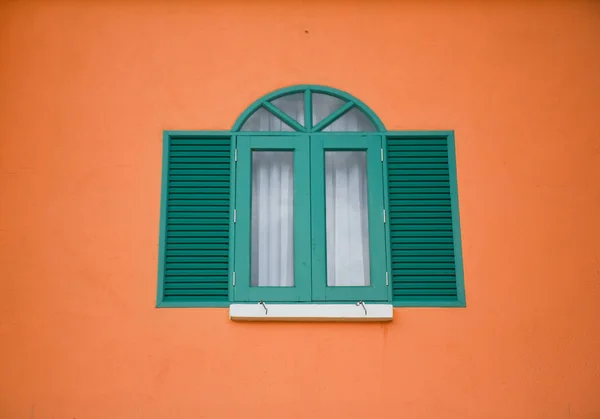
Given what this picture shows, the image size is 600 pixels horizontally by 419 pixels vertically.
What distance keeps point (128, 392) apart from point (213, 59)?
2.48 m

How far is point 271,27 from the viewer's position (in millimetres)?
5629

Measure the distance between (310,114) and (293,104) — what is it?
0.56ft

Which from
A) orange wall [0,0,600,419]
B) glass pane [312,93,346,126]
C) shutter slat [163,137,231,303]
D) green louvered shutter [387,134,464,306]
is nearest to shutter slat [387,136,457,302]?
green louvered shutter [387,134,464,306]

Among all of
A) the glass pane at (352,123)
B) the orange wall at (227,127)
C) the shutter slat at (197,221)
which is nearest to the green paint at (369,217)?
the glass pane at (352,123)

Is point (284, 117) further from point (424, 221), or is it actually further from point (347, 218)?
point (424, 221)

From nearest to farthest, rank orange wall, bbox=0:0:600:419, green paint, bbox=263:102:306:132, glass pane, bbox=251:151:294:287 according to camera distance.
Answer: orange wall, bbox=0:0:600:419 < glass pane, bbox=251:151:294:287 < green paint, bbox=263:102:306:132

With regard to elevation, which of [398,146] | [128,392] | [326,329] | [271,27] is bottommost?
[128,392]

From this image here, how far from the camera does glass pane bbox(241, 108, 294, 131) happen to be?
17.8ft

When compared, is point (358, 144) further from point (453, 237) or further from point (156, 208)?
point (156, 208)

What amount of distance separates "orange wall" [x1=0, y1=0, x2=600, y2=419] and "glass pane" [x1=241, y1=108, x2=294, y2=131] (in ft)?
0.35

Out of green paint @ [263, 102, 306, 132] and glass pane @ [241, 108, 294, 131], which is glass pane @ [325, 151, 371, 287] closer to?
green paint @ [263, 102, 306, 132]

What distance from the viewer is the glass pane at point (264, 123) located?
17.8 feet

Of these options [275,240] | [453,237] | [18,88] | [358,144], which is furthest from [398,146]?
[18,88]

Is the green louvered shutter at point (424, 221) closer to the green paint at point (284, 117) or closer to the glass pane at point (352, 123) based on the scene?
the glass pane at point (352, 123)
